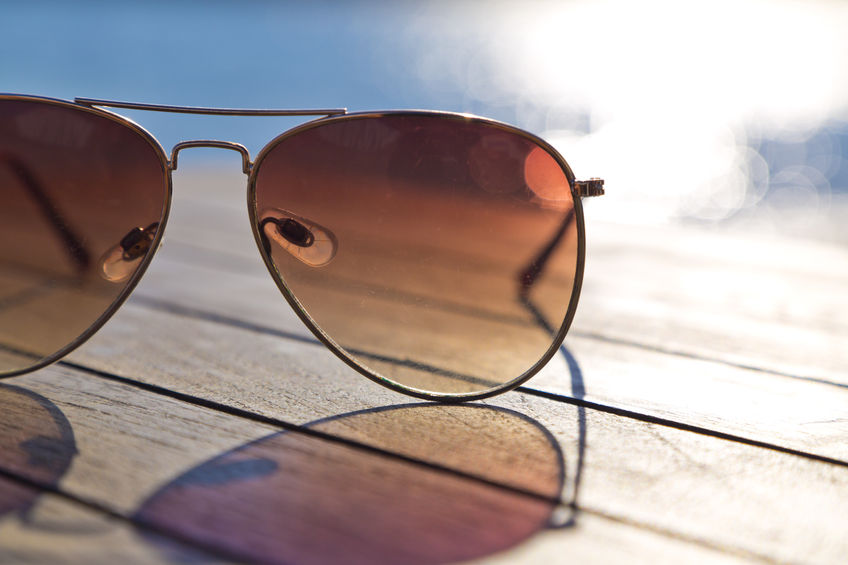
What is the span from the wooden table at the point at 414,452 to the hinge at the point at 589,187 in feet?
0.53

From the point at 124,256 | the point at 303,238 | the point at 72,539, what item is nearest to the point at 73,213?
the point at 124,256

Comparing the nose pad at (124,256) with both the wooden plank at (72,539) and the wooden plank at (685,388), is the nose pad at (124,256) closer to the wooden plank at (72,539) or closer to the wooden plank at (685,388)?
the wooden plank at (685,388)

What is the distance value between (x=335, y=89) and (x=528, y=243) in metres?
12.9

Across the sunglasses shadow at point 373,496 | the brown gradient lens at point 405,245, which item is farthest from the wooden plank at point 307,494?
the brown gradient lens at point 405,245

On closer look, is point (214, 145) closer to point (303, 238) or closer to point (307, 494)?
point (303, 238)

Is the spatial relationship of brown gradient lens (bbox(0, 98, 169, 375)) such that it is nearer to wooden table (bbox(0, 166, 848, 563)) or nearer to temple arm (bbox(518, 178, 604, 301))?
wooden table (bbox(0, 166, 848, 563))

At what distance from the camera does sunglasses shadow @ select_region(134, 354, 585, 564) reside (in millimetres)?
360

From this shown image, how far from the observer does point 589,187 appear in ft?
1.85

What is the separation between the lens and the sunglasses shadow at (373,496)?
0.36 metres

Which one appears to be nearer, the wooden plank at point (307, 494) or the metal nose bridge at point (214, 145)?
the wooden plank at point (307, 494)

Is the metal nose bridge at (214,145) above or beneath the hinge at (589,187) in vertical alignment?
beneath

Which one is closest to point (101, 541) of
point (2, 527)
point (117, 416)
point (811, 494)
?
point (2, 527)

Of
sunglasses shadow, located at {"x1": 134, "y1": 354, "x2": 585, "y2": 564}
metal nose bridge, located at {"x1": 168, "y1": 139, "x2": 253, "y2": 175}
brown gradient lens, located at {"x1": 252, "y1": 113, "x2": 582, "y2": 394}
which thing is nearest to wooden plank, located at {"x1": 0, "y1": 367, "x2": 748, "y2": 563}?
sunglasses shadow, located at {"x1": 134, "y1": 354, "x2": 585, "y2": 564}

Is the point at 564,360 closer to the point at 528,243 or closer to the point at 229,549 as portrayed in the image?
the point at 528,243
